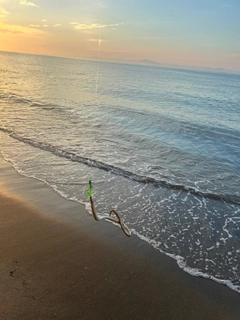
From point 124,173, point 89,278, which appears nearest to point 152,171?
point 124,173

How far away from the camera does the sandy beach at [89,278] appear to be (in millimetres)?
3572

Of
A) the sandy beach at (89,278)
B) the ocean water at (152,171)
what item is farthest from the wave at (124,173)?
the sandy beach at (89,278)

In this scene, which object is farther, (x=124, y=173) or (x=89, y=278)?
(x=124, y=173)

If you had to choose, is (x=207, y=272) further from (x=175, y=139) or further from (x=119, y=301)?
(x=175, y=139)

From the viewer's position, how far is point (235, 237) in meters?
5.75

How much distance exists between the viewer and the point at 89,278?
13.4 feet

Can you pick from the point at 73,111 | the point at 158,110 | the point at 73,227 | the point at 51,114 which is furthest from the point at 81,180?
the point at 158,110

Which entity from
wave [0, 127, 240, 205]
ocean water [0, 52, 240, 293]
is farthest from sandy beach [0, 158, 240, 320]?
wave [0, 127, 240, 205]

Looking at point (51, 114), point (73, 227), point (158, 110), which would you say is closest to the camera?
point (73, 227)

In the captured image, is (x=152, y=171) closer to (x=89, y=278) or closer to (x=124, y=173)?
(x=124, y=173)

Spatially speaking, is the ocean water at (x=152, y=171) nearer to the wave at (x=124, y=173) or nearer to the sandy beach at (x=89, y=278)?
the wave at (x=124, y=173)

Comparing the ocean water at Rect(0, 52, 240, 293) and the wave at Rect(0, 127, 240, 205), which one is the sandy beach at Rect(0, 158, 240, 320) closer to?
the ocean water at Rect(0, 52, 240, 293)

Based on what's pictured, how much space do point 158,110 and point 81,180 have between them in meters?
16.5

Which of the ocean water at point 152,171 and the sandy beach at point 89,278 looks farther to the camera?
the ocean water at point 152,171
